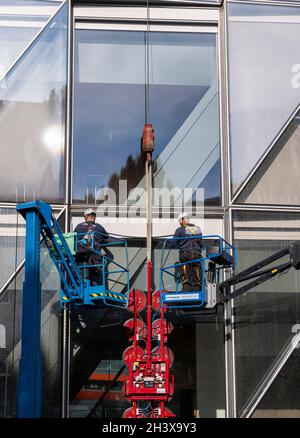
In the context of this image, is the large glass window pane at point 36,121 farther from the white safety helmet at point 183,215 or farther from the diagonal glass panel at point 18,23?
the white safety helmet at point 183,215

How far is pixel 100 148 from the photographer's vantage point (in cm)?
1402

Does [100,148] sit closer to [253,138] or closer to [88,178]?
[88,178]

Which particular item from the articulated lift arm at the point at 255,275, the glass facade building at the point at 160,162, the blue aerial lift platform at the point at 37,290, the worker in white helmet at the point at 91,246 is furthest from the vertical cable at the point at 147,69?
the articulated lift arm at the point at 255,275

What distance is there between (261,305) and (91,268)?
3.21 meters

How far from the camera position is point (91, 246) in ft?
40.2

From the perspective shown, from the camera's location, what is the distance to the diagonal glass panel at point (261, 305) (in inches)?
511

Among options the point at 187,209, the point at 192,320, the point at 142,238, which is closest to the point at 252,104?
the point at 187,209

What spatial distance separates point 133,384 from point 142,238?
9.15 feet

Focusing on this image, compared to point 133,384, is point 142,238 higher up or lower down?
higher up

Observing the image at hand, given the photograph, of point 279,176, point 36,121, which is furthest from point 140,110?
point 279,176

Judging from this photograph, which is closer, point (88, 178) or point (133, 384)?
point (133, 384)

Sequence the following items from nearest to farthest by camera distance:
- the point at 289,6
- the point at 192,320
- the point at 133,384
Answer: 1. the point at 133,384
2. the point at 192,320
3. the point at 289,6

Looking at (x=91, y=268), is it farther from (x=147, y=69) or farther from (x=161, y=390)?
(x=147, y=69)

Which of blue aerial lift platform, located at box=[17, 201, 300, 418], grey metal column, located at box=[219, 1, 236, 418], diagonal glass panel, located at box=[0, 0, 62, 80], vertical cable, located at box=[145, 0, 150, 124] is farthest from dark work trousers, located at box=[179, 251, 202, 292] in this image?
diagonal glass panel, located at box=[0, 0, 62, 80]
